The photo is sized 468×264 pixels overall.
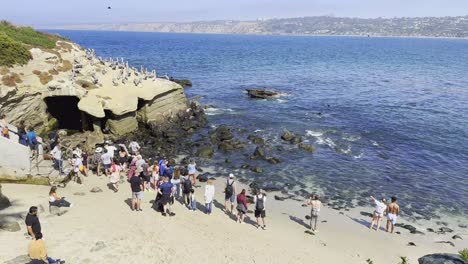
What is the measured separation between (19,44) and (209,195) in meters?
25.1

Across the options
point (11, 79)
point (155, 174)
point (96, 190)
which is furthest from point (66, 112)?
point (155, 174)

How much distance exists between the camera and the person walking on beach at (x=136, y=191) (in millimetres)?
19562

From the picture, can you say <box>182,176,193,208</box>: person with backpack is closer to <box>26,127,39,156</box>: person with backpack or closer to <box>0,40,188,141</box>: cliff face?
<box>26,127,39,156</box>: person with backpack

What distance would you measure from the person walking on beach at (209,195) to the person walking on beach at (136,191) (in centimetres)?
333

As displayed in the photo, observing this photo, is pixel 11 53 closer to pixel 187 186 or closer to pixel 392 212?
pixel 187 186

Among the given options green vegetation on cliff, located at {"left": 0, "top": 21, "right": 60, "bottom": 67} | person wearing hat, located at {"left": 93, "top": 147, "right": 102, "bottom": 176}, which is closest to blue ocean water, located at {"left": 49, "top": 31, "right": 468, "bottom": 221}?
person wearing hat, located at {"left": 93, "top": 147, "right": 102, "bottom": 176}

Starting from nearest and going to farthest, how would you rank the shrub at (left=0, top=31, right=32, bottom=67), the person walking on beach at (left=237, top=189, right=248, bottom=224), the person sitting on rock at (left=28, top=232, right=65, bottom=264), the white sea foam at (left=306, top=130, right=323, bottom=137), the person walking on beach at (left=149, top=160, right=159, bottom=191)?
the person sitting on rock at (left=28, top=232, right=65, bottom=264) → the person walking on beach at (left=237, top=189, right=248, bottom=224) → the person walking on beach at (left=149, top=160, right=159, bottom=191) → the shrub at (left=0, top=31, right=32, bottom=67) → the white sea foam at (left=306, top=130, right=323, bottom=137)

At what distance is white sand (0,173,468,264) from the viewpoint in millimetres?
16203

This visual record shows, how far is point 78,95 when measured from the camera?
33.5 meters

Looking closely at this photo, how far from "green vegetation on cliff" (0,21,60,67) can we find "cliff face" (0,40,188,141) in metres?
0.62

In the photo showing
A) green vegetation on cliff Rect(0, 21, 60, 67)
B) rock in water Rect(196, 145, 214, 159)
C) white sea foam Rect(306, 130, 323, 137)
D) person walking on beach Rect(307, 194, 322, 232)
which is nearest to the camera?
person walking on beach Rect(307, 194, 322, 232)

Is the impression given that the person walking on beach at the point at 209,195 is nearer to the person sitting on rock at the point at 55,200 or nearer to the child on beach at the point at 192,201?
the child on beach at the point at 192,201

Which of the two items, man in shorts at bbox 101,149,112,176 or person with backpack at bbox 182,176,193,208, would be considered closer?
person with backpack at bbox 182,176,193,208

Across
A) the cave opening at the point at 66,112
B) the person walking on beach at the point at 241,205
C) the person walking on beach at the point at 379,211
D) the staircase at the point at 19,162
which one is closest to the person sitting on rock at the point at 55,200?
the staircase at the point at 19,162
